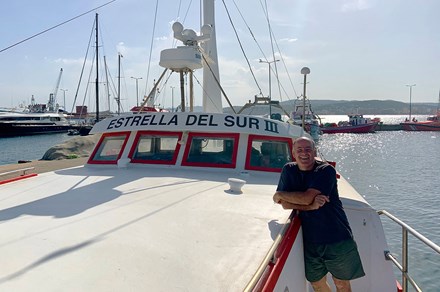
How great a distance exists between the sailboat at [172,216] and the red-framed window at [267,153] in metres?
0.02

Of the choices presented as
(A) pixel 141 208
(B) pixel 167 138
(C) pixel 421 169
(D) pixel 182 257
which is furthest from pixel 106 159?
(C) pixel 421 169

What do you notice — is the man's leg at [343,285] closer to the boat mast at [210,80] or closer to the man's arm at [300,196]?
the man's arm at [300,196]

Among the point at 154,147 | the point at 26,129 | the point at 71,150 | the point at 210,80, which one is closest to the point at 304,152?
the point at 154,147

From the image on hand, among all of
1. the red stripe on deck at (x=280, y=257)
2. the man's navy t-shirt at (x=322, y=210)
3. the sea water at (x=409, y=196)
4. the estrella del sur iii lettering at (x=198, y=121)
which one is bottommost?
the sea water at (x=409, y=196)

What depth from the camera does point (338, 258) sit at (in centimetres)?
310

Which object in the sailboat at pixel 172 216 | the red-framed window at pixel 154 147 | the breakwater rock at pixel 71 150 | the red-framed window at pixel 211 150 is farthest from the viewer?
the breakwater rock at pixel 71 150

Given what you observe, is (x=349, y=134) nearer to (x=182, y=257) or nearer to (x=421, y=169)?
(x=421, y=169)

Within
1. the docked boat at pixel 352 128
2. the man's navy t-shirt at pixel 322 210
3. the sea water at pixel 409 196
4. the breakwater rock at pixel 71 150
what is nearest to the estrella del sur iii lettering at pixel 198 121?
the man's navy t-shirt at pixel 322 210

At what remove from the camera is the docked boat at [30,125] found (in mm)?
55219

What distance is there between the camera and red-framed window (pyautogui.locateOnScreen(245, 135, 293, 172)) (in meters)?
6.36

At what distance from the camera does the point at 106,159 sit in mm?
7047

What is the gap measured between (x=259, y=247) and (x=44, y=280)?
64.4 inches

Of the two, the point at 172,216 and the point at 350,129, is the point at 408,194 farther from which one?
the point at 350,129

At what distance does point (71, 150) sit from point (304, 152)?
20941 mm
